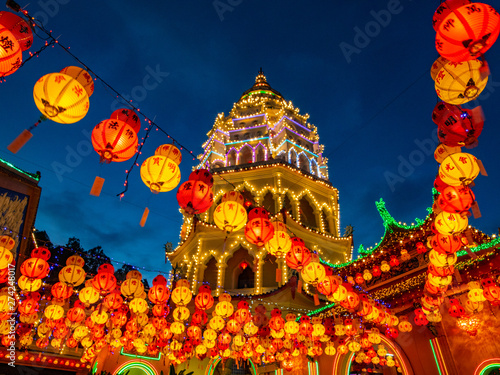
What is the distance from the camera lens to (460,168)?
5.16 meters

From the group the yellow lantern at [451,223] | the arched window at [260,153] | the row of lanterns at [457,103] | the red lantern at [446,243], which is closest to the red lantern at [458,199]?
Result: the row of lanterns at [457,103]

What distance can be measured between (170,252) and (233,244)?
14.9 feet

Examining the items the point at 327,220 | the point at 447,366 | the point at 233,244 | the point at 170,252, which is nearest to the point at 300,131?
the point at 327,220

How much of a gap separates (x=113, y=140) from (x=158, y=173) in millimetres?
967

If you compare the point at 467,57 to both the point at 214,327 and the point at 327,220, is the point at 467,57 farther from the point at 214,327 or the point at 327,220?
the point at 327,220

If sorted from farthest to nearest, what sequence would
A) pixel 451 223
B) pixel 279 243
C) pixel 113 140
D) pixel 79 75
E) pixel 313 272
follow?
1. pixel 313 272
2. pixel 279 243
3. pixel 451 223
4. pixel 113 140
5. pixel 79 75

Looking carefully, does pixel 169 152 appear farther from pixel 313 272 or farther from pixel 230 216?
pixel 313 272

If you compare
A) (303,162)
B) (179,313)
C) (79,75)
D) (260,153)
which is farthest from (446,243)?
(260,153)

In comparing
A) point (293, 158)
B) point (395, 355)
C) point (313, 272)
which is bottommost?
point (395, 355)

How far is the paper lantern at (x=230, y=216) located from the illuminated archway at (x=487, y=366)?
287 inches

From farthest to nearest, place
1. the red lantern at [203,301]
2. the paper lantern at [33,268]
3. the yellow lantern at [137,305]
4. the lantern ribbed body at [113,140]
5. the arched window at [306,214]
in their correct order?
the arched window at [306,214] < the yellow lantern at [137,305] < the red lantern at [203,301] < the paper lantern at [33,268] < the lantern ribbed body at [113,140]

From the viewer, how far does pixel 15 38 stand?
3.62 metres

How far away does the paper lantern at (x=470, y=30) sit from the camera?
3566mm

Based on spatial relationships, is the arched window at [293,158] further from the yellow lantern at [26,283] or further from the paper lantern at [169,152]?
the yellow lantern at [26,283]
